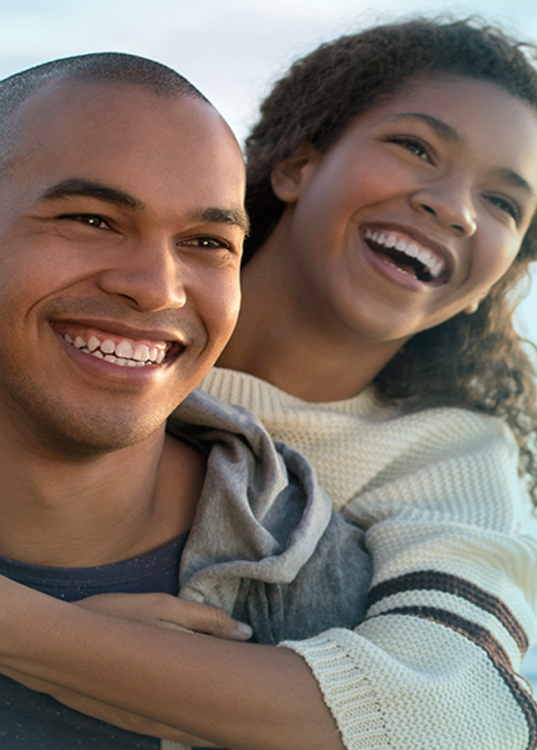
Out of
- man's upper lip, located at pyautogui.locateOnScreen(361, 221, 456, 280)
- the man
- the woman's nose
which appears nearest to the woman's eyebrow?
the woman's nose

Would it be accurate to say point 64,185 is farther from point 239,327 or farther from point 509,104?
point 509,104

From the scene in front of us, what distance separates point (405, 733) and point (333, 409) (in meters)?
1.04

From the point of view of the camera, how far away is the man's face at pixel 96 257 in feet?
4.25

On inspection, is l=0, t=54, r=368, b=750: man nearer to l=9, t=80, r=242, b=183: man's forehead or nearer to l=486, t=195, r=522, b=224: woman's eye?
l=9, t=80, r=242, b=183: man's forehead

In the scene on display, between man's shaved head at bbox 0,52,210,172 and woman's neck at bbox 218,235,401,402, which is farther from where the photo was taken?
woman's neck at bbox 218,235,401,402

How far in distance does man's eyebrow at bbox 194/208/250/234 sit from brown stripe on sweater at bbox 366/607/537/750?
776 mm


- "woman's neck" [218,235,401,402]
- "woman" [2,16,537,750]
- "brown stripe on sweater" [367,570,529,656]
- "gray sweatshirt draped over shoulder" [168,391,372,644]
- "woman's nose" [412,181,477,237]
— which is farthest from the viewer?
"woman's neck" [218,235,401,402]

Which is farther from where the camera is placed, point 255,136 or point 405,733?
point 255,136

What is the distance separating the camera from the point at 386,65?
2.33 metres

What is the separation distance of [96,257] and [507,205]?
4.33 feet

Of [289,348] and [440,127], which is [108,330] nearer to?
[289,348]

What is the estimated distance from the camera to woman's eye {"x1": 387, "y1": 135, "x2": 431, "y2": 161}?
7.07ft

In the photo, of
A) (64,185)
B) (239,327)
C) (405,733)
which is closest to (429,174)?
(239,327)

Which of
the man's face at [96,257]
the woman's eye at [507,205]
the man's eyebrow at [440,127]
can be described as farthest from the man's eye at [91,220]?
the woman's eye at [507,205]
